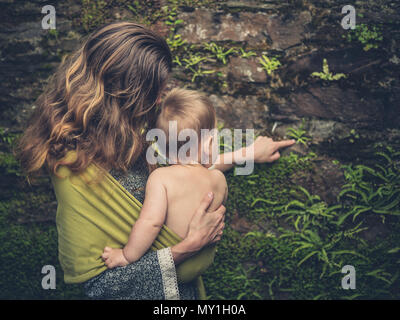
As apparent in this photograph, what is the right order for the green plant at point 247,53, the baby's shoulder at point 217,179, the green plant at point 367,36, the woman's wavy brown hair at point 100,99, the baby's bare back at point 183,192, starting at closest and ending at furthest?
the woman's wavy brown hair at point 100,99, the baby's bare back at point 183,192, the baby's shoulder at point 217,179, the green plant at point 367,36, the green plant at point 247,53

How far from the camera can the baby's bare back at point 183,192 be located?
2.03 m

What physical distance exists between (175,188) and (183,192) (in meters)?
0.06

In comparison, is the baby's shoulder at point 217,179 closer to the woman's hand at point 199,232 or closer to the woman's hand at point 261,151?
the woman's hand at point 199,232

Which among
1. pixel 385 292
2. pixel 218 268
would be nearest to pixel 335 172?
pixel 385 292

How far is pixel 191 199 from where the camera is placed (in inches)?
81.7

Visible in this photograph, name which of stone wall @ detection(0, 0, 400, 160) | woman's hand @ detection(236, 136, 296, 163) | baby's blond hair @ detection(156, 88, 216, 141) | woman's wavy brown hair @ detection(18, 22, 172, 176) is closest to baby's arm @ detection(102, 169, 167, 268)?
woman's wavy brown hair @ detection(18, 22, 172, 176)

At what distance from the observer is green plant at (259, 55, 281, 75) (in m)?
2.72

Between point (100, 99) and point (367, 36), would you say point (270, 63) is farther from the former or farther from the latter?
point (100, 99)

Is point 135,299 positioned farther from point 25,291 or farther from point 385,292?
point 385,292

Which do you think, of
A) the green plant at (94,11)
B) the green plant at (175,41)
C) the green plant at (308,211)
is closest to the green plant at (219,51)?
the green plant at (175,41)

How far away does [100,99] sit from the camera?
192 cm

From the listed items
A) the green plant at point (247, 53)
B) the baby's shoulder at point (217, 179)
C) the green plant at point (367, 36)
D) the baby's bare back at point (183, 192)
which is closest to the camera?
the baby's bare back at point (183, 192)

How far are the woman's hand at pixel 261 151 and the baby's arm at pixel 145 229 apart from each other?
89 cm

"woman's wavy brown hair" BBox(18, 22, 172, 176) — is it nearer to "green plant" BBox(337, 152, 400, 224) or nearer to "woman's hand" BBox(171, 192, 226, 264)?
"woman's hand" BBox(171, 192, 226, 264)
